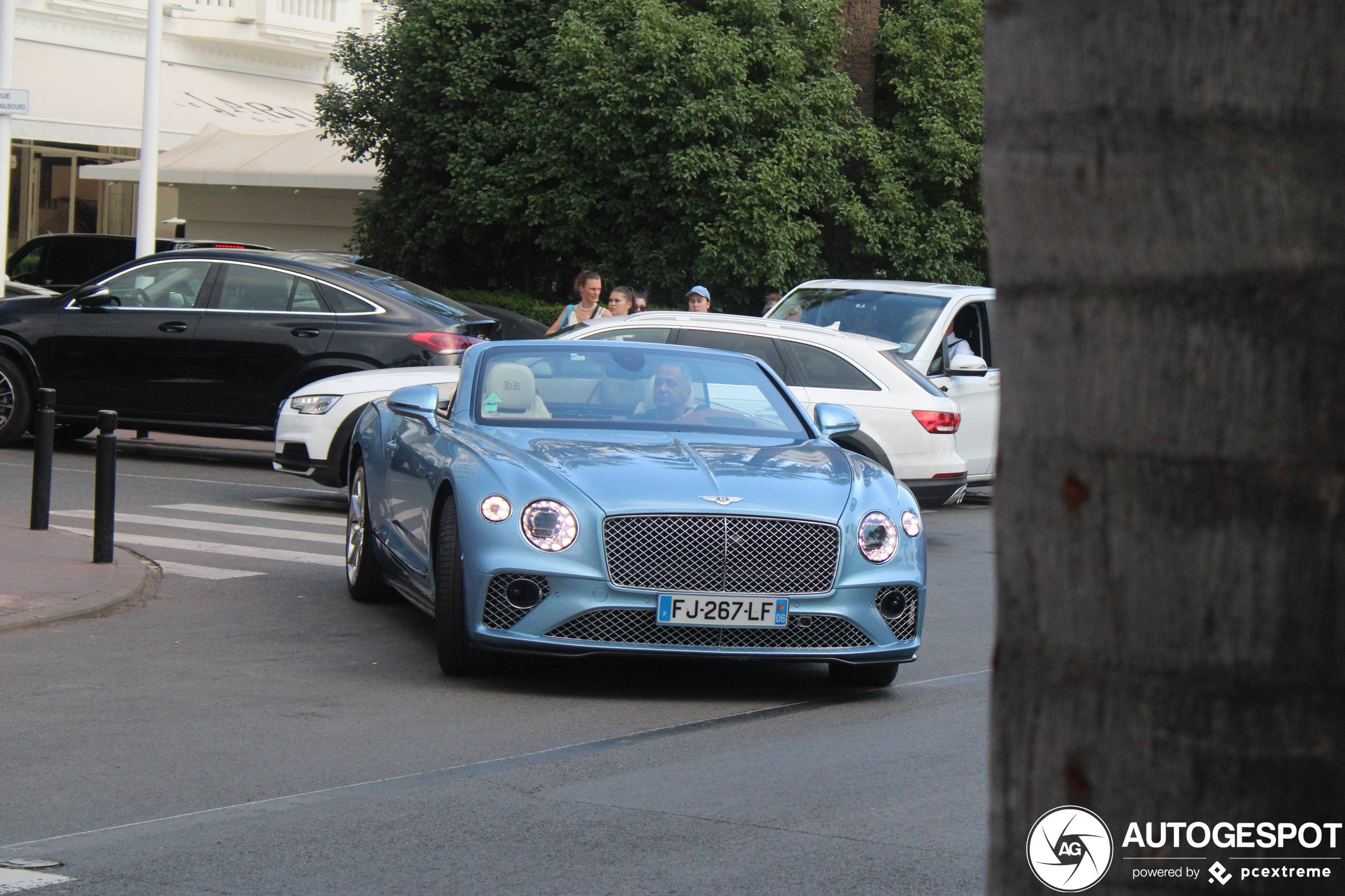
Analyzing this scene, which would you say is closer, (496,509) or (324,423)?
(496,509)

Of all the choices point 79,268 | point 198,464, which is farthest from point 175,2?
point 198,464

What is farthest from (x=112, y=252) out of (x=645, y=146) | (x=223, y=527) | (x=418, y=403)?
(x=418, y=403)

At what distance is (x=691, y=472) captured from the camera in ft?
22.7

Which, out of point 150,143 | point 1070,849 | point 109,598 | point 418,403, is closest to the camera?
point 1070,849

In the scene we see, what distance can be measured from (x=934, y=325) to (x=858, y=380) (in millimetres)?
2431

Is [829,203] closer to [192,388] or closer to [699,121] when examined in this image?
[699,121]

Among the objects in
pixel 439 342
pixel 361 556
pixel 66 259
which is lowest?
pixel 361 556

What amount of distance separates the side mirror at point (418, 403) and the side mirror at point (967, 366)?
7.30 m

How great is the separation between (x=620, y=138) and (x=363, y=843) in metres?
19.1

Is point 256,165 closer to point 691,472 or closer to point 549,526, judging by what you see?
point 691,472

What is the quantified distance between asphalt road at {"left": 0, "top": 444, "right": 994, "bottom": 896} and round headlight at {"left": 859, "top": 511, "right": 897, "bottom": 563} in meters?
0.63

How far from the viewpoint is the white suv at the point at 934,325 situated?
1477 cm

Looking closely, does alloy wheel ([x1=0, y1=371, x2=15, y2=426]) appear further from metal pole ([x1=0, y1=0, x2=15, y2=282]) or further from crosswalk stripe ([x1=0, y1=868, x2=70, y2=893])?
crosswalk stripe ([x1=0, y1=868, x2=70, y2=893])

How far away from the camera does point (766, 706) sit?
22.4ft
